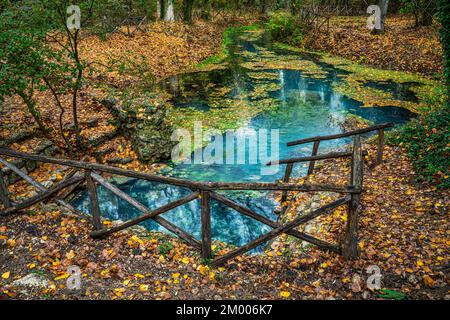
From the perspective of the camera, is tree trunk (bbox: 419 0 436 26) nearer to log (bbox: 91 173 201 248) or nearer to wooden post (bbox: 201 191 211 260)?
wooden post (bbox: 201 191 211 260)

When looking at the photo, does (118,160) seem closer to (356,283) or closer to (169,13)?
(356,283)

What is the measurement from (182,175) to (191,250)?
16.0 ft

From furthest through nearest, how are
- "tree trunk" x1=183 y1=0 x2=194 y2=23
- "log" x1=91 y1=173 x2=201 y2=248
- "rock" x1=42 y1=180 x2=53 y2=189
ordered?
"tree trunk" x1=183 y1=0 x2=194 y2=23 → "rock" x1=42 y1=180 x2=53 y2=189 → "log" x1=91 y1=173 x2=201 y2=248

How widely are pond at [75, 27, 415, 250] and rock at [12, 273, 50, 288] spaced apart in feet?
12.2

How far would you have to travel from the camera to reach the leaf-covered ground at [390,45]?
20656 mm

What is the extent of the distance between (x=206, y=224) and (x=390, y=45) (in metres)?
23.8

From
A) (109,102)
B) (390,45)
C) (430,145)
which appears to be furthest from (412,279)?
(390,45)

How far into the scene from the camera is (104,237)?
20.6 feet

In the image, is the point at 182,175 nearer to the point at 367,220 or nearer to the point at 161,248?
the point at 161,248

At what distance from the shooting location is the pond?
9.22 meters

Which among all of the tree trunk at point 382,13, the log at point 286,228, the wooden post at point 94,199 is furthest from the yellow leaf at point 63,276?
the tree trunk at point 382,13

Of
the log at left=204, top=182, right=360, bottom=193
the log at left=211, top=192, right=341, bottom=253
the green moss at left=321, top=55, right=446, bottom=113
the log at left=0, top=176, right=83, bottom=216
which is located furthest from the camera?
the green moss at left=321, top=55, right=446, bottom=113

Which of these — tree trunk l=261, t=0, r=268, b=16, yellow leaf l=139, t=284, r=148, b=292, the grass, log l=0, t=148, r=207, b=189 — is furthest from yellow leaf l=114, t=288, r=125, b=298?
tree trunk l=261, t=0, r=268, b=16

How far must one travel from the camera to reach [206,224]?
17.6 ft
